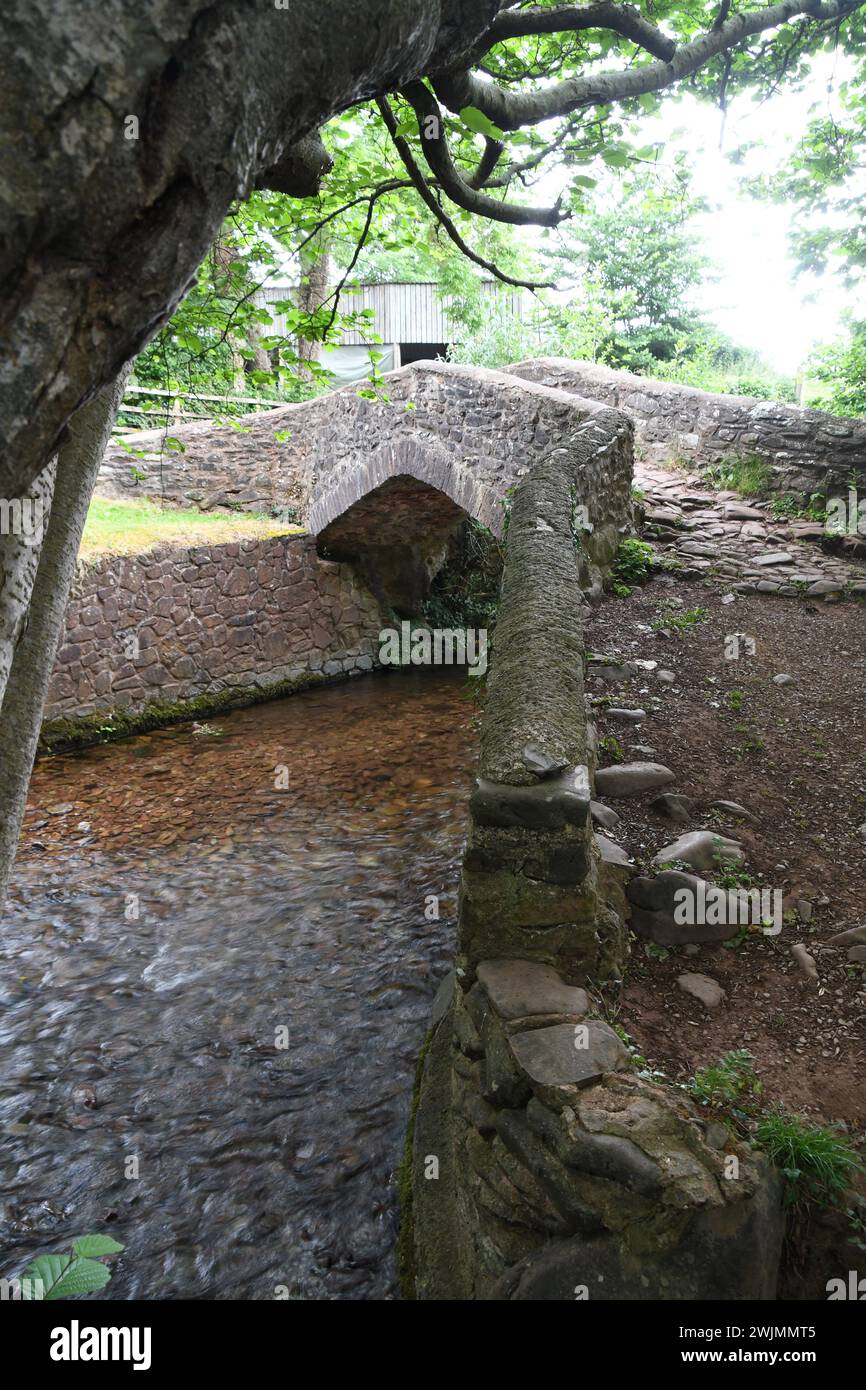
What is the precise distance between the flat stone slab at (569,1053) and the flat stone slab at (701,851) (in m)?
0.98

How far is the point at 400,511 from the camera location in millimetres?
11570

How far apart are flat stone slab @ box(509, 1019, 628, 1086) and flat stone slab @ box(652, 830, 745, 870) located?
3.22 feet

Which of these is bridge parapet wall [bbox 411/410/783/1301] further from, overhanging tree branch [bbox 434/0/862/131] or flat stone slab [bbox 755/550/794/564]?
flat stone slab [bbox 755/550/794/564]

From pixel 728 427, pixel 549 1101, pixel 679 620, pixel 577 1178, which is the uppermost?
pixel 728 427

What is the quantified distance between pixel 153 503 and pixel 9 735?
34.9 feet

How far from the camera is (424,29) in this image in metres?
1.63

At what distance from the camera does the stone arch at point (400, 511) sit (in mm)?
9492

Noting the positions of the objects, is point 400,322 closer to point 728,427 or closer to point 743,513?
point 728,427

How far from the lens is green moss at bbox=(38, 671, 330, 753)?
8.44 m

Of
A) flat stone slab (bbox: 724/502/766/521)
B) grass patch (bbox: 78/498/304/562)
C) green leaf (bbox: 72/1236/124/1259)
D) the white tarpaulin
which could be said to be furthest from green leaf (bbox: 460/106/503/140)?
the white tarpaulin

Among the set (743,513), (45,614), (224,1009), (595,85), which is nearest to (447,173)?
(595,85)

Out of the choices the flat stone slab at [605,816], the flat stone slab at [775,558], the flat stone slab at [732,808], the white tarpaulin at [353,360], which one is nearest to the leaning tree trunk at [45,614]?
the flat stone slab at [605,816]

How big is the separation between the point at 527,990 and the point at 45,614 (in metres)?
1.59
